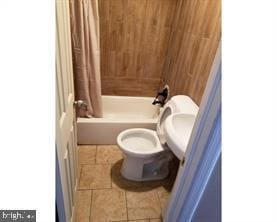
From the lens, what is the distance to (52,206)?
588mm

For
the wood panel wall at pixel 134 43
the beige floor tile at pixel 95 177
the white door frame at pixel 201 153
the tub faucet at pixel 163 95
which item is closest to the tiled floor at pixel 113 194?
the beige floor tile at pixel 95 177

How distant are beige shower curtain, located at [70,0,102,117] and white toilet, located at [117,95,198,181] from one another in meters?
0.66

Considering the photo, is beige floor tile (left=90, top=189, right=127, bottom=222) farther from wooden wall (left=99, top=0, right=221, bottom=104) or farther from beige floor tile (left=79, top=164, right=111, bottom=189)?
wooden wall (left=99, top=0, right=221, bottom=104)

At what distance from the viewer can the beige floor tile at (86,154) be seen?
2169 mm

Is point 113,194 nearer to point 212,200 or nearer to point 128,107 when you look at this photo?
point 212,200

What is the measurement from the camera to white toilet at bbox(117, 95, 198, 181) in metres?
1.80

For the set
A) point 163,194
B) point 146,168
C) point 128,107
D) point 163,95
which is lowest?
point 163,194

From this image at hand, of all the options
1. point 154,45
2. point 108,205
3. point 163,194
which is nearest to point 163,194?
point 163,194

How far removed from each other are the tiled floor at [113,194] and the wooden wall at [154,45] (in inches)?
37.8

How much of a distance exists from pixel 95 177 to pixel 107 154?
0.36 meters

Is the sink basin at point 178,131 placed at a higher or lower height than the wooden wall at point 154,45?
lower

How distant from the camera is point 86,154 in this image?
2256 millimetres

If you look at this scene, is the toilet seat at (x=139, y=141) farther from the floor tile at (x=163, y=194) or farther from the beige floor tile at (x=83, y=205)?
the beige floor tile at (x=83, y=205)

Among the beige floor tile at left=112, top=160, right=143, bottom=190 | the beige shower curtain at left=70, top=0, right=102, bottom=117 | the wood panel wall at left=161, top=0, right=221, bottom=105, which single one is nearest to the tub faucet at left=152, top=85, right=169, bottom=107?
the wood panel wall at left=161, top=0, right=221, bottom=105
